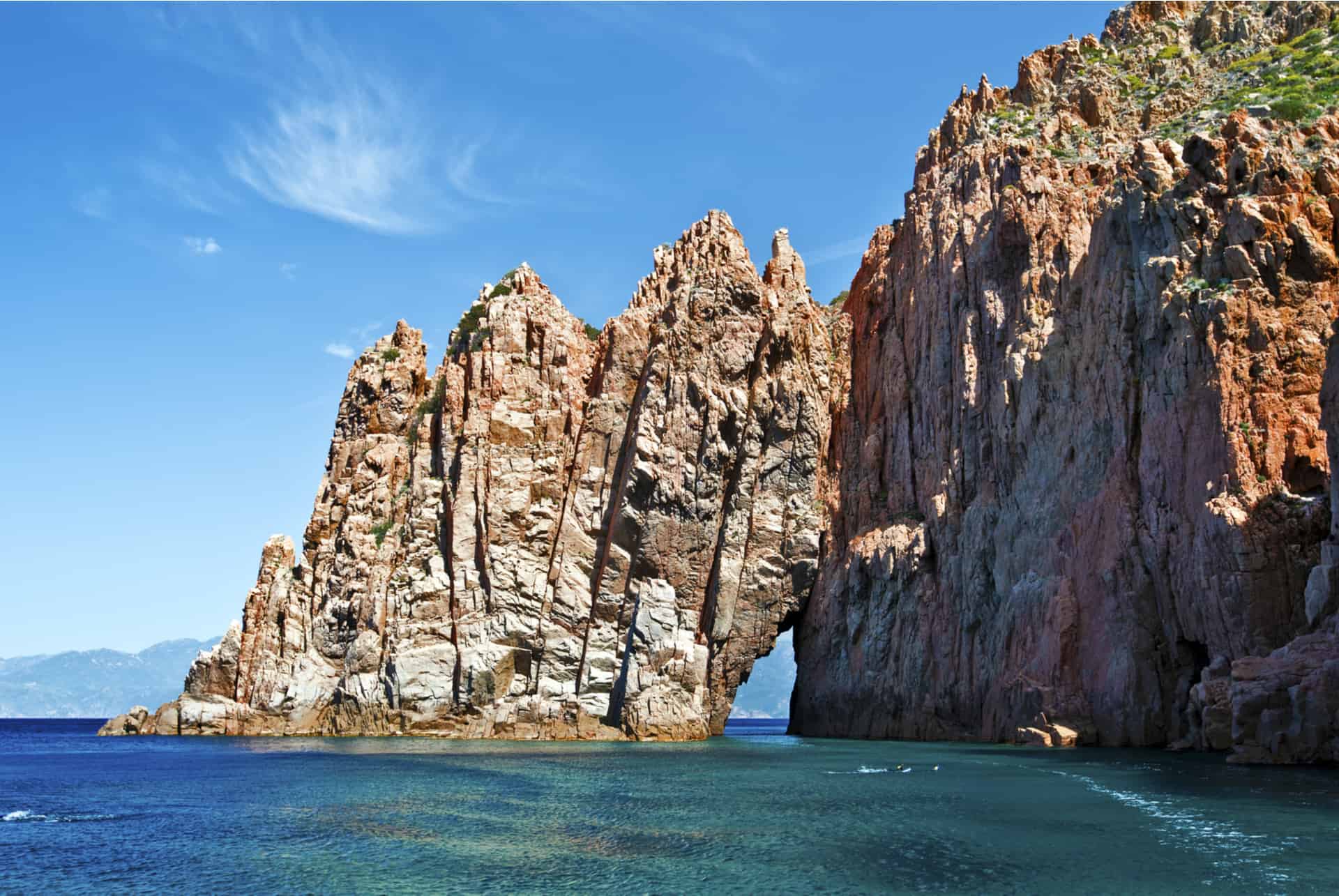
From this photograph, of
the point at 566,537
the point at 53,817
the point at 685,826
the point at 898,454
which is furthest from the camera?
the point at 898,454

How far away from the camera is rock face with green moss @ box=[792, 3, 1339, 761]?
48.7 m

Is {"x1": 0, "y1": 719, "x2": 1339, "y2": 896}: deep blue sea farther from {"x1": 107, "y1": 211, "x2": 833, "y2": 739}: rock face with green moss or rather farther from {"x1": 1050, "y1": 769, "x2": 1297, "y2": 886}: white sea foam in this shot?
{"x1": 107, "y1": 211, "x2": 833, "y2": 739}: rock face with green moss

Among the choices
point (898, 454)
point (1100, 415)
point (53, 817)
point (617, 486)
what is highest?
point (898, 454)

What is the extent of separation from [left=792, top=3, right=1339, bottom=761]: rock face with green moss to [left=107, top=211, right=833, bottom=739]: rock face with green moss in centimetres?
708

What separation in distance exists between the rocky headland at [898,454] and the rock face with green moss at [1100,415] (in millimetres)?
237

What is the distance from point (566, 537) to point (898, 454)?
79.6 feet

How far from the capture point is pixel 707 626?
7375cm

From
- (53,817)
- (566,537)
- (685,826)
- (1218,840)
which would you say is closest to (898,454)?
(566,537)

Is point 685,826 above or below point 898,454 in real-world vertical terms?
below

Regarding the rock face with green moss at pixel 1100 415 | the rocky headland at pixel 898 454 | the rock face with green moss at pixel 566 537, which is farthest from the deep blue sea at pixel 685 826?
the rock face with green moss at pixel 566 537

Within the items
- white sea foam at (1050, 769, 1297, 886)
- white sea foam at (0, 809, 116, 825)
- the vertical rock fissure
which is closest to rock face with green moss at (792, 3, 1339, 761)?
white sea foam at (1050, 769, 1297, 886)

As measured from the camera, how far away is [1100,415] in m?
59.2

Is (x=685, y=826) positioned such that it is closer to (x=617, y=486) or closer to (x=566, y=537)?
(x=566, y=537)

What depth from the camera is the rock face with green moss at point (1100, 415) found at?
48656mm
